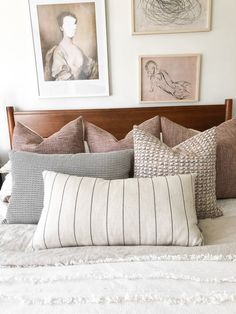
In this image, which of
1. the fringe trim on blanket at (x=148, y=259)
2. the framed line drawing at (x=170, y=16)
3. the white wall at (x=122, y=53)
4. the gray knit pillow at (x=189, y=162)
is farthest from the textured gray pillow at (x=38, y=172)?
the framed line drawing at (x=170, y=16)

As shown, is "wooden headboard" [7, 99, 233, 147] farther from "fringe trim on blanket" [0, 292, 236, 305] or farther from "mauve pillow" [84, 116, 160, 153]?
"fringe trim on blanket" [0, 292, 236, 305]

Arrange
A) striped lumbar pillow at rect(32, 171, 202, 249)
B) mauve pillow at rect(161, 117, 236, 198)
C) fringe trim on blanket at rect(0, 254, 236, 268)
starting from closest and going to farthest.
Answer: fringe trim on blanket at rect(0, 254, 236, 268), striped lumbar pillow at rect(32, 171, 202, 249), mauve pillow at rect(161, 117, 236, 198)

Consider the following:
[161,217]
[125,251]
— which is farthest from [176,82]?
[125,251]

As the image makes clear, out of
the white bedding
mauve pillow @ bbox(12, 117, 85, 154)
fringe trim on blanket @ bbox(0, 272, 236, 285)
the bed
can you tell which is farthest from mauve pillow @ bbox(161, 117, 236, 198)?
fringe trim on blanket @ bbox(0, 272, 236, 285)

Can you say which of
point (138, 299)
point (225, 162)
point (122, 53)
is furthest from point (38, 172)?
point (122, 53)

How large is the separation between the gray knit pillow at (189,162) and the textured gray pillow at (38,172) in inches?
4.4

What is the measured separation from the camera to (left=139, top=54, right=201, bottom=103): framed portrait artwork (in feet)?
6.35

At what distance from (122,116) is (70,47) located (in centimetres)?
59

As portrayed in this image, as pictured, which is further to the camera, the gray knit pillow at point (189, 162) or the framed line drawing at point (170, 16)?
the framed line drawing at point (170, 16)

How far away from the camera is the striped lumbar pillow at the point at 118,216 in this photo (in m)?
1.09

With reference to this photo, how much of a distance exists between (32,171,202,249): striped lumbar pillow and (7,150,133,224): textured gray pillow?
16 cm

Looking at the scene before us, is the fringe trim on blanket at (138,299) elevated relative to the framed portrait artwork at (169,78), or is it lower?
A: lower

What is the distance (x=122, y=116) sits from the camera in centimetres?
198

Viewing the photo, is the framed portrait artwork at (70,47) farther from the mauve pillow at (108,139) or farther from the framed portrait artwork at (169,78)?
the mauve pillow at (108,139)
